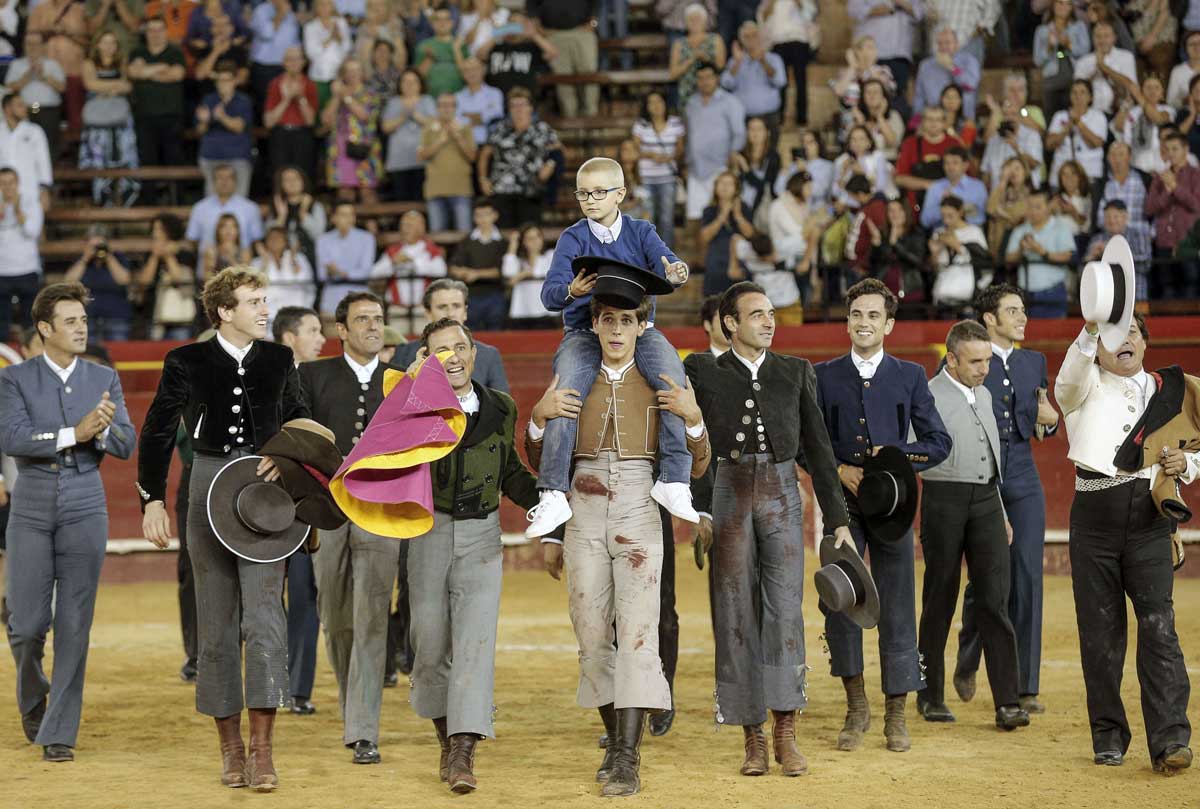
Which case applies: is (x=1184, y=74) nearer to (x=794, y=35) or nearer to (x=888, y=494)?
(x=794, y=35)

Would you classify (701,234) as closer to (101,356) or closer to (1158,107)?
(1158,107)

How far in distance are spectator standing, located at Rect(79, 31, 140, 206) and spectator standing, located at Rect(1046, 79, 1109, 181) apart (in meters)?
8.61

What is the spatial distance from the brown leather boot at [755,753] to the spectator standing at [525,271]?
7344 millimetres

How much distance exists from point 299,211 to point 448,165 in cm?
137

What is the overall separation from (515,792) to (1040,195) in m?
8.35

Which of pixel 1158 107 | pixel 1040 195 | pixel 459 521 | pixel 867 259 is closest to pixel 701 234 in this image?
pixel 867 259

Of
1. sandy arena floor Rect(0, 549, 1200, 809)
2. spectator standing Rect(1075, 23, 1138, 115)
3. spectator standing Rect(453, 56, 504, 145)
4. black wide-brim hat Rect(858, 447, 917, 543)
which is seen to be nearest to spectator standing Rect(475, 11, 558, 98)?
spectator standing Rect(453, 56, 504, 145)

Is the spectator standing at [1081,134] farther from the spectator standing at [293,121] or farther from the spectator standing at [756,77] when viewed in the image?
the spectator standing at [293,121]

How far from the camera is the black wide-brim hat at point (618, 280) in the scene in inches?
234

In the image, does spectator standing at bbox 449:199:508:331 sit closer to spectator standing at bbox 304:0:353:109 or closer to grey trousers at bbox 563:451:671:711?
spectator standing at bbox 304:0:353:109

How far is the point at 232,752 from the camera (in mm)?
6266

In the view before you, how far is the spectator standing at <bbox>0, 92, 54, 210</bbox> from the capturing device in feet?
48.6

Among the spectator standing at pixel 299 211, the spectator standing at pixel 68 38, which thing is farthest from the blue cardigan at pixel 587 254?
the spectator standing at pixel 68 38

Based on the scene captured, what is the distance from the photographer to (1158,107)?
44.8 feet
